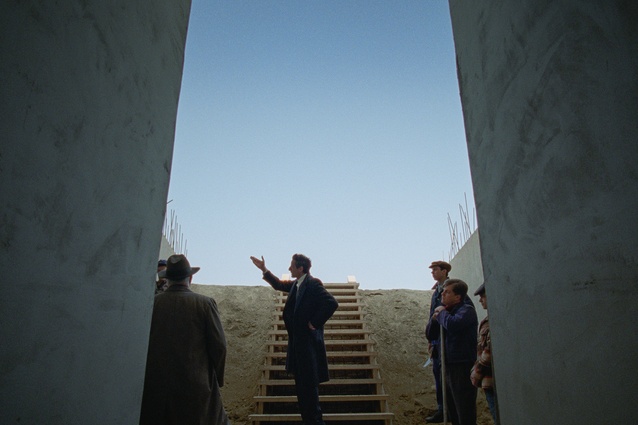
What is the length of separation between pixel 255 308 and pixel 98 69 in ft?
22.0

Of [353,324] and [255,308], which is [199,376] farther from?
[255,308]

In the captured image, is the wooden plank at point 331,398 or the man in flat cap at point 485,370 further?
the wooden plank at point 331,398

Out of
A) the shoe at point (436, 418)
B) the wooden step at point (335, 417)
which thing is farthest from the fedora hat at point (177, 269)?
the shoe at point (436, 418)

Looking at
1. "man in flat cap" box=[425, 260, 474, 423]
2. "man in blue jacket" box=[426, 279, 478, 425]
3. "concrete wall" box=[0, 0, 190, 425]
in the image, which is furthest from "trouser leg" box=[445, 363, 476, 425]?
"concrete wall" box=[0, 0, 190, 425]

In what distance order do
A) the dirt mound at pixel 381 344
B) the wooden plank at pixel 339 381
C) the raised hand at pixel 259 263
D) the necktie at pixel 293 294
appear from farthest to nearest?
the dirt mound at pixel 381 344 → the wooden plank at pixel 339 381 → the raised hand at pixel 259 263 → the necktie at pixel 293 294

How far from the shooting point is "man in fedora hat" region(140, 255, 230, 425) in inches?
86.5

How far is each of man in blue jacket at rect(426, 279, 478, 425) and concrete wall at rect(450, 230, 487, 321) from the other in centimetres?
217

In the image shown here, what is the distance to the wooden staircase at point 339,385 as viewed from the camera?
14.0 feet

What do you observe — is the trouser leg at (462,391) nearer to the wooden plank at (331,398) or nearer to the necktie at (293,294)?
the wooden plank at (331,398)

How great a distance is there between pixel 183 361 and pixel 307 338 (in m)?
1.62

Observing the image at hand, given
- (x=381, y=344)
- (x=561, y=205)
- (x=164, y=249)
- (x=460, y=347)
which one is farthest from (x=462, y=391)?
(x=164, y=249)

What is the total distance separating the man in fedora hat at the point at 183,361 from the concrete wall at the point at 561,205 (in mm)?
1529

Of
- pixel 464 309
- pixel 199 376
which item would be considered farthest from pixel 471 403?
pixel 199 376

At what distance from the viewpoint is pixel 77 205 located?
1.12 metres
